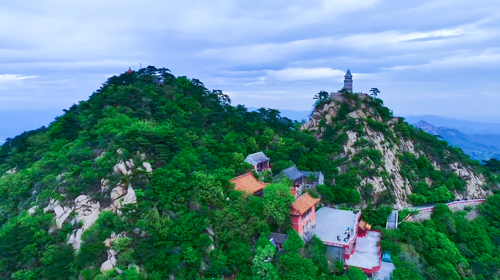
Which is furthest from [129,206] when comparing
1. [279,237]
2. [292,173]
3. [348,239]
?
[292,173]

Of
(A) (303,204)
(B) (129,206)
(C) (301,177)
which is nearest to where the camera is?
(B) (129,206)

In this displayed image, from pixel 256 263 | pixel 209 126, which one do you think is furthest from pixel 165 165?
pixel 209 126

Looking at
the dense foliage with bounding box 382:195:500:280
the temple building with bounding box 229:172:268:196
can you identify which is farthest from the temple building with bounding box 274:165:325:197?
the dense foliage with bounding box 382:195:500:280

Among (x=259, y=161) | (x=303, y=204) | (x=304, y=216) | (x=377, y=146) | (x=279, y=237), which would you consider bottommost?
(x=279, y=237)

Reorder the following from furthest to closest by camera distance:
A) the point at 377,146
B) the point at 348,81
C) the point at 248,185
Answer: the point at 348,81, the point at 377,146, the point at 248,185

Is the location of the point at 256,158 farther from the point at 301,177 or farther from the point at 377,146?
the point at 377,146

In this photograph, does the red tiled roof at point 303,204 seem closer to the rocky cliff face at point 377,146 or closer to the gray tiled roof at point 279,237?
the gray tiled roof at point 279,237

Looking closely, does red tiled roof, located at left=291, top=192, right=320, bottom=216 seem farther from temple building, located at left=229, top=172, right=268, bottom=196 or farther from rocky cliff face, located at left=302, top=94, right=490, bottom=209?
rocky cliff face, located at left=302, top=94, right=490, bottom=209

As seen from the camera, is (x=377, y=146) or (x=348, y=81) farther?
(x=348, y=81)
